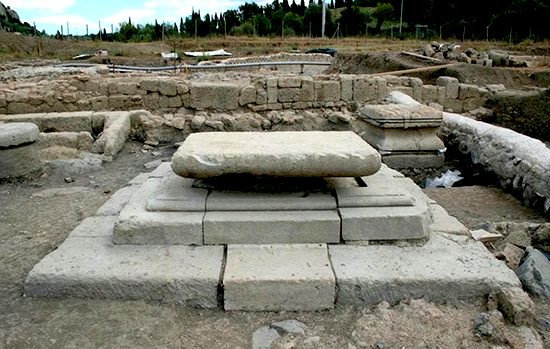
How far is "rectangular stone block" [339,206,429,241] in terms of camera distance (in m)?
2.82

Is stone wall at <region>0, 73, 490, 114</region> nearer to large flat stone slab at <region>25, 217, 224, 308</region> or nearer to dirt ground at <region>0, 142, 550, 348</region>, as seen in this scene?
dirt ground at <region>0, 142, 550, 348</region>

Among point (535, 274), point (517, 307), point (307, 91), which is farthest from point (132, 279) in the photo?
point (307, 91)

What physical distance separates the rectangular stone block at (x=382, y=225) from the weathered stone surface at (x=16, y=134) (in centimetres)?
370

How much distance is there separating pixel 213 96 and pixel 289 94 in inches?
56.4

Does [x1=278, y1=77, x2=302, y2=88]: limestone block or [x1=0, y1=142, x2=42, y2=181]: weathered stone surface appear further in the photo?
[x1=278, y1=77, x2=302, y2=88]: limestone block

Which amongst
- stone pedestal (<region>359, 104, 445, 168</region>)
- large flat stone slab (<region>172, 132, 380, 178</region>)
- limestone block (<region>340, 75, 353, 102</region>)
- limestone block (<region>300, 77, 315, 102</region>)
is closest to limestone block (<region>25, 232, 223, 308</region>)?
large flat stone slab (<region>172, 132, 380, 178</region>)

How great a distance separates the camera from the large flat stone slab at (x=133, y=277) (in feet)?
8.29

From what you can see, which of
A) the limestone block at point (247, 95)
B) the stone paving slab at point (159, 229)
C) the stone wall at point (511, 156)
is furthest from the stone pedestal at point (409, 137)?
the stone paving slab at point (159, 229)

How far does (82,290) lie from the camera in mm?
2557

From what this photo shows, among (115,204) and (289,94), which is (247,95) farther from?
(115,204)

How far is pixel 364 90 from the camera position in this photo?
28.6 ft

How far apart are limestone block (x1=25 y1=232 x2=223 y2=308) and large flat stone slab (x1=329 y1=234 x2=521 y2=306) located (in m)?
0.76

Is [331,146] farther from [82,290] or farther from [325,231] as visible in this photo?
[82,290]

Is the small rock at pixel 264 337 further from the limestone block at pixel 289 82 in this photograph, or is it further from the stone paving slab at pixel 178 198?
the limestone block at pixel 289 82
